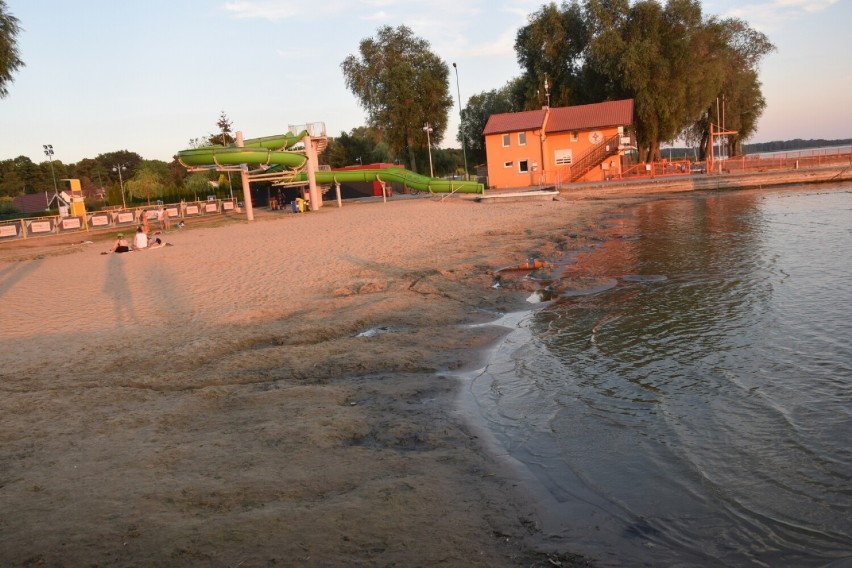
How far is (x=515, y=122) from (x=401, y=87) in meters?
16.0

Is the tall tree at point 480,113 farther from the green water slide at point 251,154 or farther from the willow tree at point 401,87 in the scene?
the green water slide at point 251,154

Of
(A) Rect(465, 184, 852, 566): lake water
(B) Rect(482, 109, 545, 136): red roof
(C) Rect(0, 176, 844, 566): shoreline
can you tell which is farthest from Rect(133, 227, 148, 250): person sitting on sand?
(B) Rect(482, 109, 545, 136): red roof

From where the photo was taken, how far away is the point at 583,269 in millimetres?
17375

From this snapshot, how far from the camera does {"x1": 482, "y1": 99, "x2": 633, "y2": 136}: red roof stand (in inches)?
2104

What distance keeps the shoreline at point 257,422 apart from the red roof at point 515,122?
40325 millimetres

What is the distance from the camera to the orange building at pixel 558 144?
53.4 m

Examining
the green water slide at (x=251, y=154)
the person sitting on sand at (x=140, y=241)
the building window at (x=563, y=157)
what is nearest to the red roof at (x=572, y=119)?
the building window at (x=563, y=157)

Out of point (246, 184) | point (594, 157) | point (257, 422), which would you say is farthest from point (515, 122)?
point (257, 422)

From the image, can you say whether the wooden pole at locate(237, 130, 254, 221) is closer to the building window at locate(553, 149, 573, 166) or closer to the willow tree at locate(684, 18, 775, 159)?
the building window at locate(553, 149, 573, 166)

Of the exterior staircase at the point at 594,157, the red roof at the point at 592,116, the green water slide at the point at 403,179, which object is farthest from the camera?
the red roof at the point at 592,116

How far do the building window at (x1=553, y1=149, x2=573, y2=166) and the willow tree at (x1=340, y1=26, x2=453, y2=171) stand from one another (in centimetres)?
1795

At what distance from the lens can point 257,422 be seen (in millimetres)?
7160

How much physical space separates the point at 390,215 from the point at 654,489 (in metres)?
31.0

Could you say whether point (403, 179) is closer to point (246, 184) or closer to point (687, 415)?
point (246, 184)
